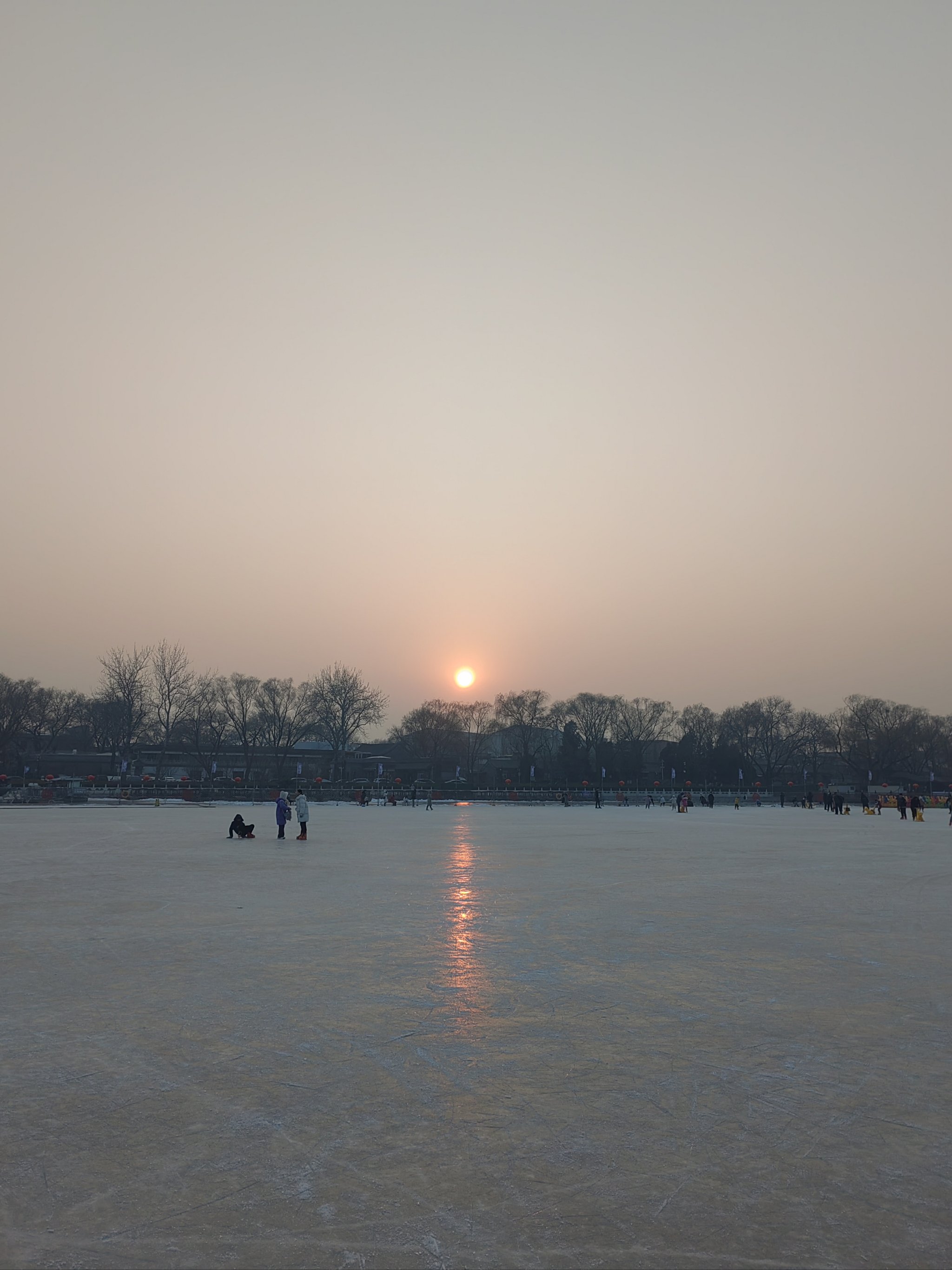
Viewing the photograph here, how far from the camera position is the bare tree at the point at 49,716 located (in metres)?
111

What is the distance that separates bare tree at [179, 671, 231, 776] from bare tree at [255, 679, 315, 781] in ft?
15.2

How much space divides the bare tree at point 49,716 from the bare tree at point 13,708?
3.66ft

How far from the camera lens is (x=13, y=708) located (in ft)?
313

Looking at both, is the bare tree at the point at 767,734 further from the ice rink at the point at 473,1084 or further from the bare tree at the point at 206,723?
the ice rink at the point at 473,1084

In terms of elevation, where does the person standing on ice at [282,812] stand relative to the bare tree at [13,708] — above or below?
below

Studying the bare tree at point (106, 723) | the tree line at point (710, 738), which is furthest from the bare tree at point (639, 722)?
the bare tree at point (106, 723)

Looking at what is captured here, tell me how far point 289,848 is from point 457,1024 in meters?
17.0

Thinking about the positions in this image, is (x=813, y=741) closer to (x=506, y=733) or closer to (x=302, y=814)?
(x=506, y=733)

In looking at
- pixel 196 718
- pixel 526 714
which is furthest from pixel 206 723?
pixel 526 714

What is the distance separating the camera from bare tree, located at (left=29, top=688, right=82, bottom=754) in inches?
4370

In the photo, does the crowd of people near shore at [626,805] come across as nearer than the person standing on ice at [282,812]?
No

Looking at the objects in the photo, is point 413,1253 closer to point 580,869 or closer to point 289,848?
point 580,869

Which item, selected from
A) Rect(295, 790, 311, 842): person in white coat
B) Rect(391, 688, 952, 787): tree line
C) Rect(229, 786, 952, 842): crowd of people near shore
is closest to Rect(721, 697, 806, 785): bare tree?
Rect(391, 688, 952, 787): tree line

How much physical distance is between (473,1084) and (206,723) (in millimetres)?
98340
